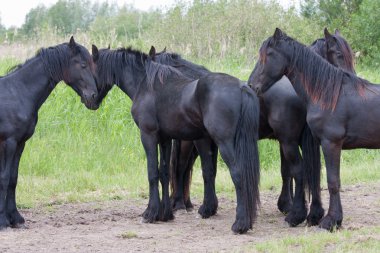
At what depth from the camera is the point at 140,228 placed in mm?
7906

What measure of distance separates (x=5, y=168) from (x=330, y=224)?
357 cm

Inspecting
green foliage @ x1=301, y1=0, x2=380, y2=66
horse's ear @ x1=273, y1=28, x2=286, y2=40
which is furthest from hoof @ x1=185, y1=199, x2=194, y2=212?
green foliage @ x1=301, y1=0, x2=380, y2=66

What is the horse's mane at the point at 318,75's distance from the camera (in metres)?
7.38

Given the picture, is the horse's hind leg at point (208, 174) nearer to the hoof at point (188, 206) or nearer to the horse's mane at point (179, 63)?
the hoof at point (188, 206)

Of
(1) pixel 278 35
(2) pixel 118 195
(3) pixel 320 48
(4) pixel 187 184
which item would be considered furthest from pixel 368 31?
(1) pixel 278 35

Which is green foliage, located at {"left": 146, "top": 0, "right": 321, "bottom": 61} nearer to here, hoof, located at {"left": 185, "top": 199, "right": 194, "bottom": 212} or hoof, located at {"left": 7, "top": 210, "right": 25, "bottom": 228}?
hoof, located at {"left": 185, "top": 199, "right": 194, "bottom": 212}

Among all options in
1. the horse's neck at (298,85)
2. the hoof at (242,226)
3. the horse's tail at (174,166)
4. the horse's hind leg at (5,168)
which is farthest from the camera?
the horse's tail at (174,166)

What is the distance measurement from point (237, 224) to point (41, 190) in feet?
12.8

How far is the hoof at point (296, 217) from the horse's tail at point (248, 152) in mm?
728

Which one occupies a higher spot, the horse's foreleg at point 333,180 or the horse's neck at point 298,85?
the horse's neck at point 298,85

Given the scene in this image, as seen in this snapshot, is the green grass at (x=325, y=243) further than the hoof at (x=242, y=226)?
No

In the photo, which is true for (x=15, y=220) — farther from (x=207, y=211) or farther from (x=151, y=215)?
(x=207, y=211)

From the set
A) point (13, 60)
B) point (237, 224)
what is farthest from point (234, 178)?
point (13, 60)

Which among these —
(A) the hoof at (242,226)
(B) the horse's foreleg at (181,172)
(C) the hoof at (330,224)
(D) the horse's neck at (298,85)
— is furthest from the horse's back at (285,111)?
(B) the horse's foreleg at (181,172)
